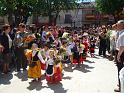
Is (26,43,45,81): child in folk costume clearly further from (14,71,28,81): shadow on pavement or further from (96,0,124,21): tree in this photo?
(96,0,124,21): tree

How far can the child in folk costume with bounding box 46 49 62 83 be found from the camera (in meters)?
11.9

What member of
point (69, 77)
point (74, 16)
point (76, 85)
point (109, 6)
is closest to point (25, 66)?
point (69, 77)

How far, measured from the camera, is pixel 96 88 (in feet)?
36.0

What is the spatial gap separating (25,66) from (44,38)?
2967mm

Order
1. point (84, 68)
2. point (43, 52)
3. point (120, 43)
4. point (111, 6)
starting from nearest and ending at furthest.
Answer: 1. point (120, 43)
2. point (43, 52)
3. point (84, 68)
4. point (111, 6)

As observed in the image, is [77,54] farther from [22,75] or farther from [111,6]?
[111,6]

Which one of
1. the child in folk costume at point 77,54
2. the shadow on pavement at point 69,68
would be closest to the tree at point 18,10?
the child in folk costume at point 77,54

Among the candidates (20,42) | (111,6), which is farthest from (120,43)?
(111,6)

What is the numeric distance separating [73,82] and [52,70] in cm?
77

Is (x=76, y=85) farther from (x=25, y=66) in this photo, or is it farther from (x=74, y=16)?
(x=74, y=16)

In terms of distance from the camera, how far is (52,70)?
11.9 metres

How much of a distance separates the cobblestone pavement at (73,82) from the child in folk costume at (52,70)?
209mm

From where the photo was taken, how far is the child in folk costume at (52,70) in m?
11.9

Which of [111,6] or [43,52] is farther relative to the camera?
[111,6]
